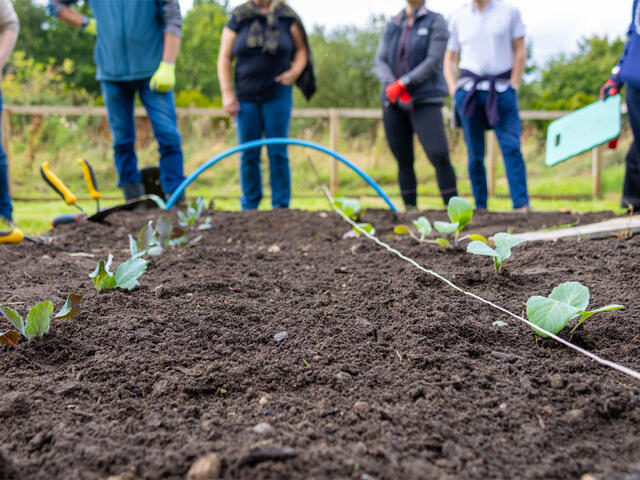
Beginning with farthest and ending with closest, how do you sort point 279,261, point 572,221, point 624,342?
point 572,221, point 279,261, point 624,342

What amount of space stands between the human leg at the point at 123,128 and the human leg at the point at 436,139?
193 centimetres

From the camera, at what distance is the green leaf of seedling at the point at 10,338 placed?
3.29 ft

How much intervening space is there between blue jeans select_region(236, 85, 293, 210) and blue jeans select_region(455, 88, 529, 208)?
47.3 inches

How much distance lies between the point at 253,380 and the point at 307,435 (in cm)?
22

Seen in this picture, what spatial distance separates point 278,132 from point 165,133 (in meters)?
0.75

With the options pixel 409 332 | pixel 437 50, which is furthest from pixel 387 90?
pixel 409 332

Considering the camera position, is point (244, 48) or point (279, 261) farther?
point (244, 48)

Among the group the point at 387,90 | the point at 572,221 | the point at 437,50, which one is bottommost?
the point at 572,221

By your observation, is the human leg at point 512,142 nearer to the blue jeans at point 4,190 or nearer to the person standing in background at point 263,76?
the person standing in background at point 263,76

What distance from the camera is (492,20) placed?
10.8 ft

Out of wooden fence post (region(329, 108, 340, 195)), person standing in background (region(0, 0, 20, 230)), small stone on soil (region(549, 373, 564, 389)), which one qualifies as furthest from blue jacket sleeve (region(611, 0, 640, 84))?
wooden fence post (region(329, 108, 340, 195))

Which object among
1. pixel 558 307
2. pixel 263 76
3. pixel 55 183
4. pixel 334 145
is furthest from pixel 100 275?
pixel 334 145

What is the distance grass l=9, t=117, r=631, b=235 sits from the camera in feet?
23.0

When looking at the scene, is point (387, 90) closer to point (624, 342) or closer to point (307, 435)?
point (624, 342)
